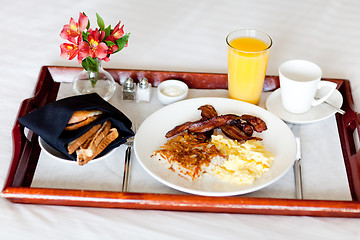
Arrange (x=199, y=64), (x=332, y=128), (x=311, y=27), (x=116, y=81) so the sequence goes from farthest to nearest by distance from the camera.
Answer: (x=311, y=27) < (x=199, y=64) < (x=116, y=81) < (x=332, y=128)

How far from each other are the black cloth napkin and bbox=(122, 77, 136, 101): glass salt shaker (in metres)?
0.16

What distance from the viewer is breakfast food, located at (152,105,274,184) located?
42.8 inches

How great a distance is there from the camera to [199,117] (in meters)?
1.28

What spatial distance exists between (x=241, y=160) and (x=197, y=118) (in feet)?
0.75

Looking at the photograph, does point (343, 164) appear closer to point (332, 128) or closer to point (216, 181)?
point (332, 128)

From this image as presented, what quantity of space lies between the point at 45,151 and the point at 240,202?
0.49m

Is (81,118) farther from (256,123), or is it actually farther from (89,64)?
(256,123)

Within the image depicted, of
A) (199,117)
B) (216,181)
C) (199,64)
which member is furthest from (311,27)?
(216,181)

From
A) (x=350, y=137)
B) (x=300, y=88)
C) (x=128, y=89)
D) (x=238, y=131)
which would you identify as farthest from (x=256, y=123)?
(x=128, y=89)

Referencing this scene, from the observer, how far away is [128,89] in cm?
134

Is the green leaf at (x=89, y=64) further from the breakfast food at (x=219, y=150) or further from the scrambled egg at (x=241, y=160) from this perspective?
the scrambled egg at (x=241, y=160)

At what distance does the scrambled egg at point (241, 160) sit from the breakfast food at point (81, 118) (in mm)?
308

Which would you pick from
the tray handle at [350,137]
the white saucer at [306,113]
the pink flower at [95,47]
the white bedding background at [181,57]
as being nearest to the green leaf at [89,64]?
the pink flower at [95,47]

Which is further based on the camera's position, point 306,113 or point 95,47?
point 306,113
